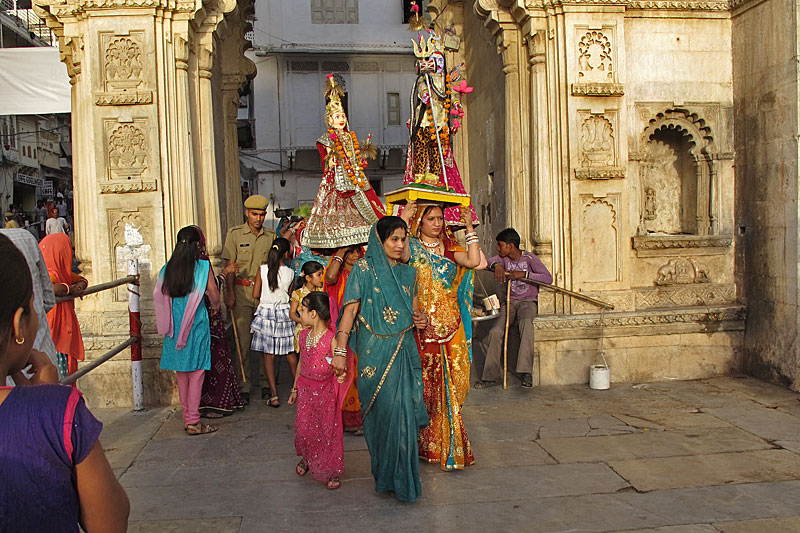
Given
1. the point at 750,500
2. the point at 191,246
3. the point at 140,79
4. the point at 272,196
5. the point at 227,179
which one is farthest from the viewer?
the point at 272,196

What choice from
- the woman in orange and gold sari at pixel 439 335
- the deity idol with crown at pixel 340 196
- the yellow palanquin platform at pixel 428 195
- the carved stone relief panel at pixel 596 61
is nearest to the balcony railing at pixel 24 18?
the deity idol with crown at pixel 340 196

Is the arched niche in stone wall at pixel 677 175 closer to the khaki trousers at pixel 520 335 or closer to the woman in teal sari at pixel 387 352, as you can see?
the khaki trousers at pixel 520 335

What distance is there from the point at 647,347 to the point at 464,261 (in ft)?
10.7

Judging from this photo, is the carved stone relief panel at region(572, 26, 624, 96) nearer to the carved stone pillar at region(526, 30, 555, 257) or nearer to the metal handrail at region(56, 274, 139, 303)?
the carved stone pillar at region(526, 30, 555, 257)

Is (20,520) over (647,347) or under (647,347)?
over

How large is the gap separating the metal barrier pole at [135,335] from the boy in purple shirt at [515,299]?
3.38m

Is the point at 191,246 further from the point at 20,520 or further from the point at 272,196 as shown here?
the point at 272,196

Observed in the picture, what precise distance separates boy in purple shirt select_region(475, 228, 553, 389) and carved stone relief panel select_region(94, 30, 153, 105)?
3946 millimetres

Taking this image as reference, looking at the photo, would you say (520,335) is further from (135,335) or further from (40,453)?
(40,453)

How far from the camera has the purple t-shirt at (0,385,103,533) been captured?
155 centimetres

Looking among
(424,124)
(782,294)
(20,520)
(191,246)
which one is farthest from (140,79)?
(782,294)

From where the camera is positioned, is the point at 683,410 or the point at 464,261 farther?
the point at 683,410

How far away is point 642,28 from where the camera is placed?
7.47m

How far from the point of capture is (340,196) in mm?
6703
